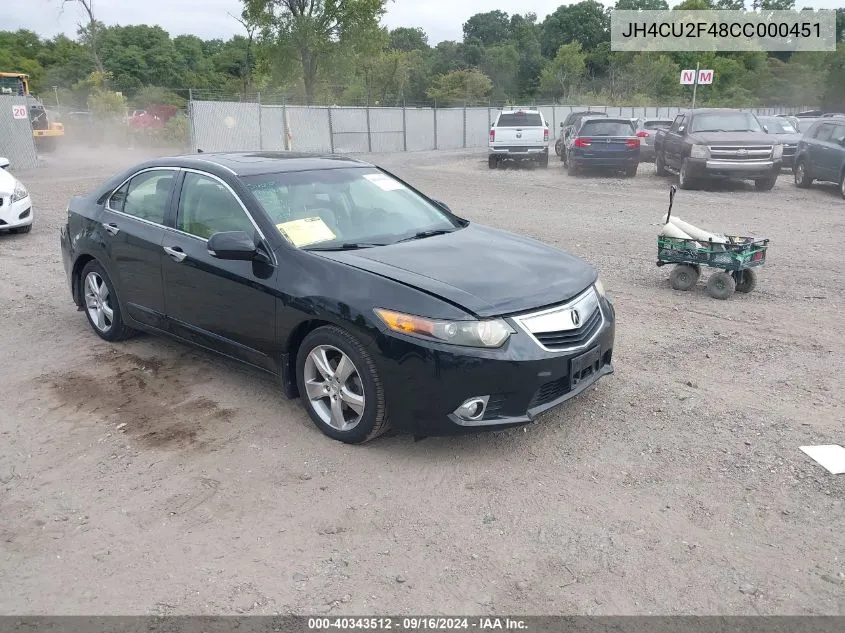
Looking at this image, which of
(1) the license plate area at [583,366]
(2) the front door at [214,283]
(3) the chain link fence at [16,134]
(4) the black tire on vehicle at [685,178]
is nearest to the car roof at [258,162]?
(2) the front door at [214,283]

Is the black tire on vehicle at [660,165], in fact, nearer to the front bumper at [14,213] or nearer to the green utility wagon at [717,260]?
the green utility wagon at [717,260]

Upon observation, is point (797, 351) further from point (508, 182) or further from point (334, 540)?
point (508, 182)

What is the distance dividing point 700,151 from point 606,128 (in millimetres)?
4697

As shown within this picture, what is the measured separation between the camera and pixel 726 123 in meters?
16.9

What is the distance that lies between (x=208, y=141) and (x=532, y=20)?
102651 mm

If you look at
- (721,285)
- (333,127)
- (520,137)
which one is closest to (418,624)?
(721,285)

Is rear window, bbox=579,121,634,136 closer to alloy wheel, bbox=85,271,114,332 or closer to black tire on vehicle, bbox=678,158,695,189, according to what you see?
black tire on vehicle, bbox=678,158,695,189

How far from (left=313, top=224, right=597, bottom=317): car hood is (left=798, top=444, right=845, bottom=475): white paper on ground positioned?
1542 mm

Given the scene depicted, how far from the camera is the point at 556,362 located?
412cm

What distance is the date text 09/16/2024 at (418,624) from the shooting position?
2.92 metres

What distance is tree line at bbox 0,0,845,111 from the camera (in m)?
46.1

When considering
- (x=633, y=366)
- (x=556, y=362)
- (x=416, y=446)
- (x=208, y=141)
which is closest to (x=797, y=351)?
(x=633, y=366)

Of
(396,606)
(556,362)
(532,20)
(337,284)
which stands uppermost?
(532,20)

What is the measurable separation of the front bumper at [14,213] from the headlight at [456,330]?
895 cm
